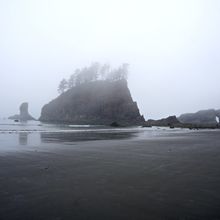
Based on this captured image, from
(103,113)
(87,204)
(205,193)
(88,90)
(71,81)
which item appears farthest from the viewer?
(71,81)

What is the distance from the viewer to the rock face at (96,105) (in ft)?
374

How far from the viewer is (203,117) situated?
13475cm

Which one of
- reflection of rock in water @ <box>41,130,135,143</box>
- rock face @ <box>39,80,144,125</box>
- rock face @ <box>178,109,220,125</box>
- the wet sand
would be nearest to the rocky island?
rock face @ <box>39,80,144,125</box>

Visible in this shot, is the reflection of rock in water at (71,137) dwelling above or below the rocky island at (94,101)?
below

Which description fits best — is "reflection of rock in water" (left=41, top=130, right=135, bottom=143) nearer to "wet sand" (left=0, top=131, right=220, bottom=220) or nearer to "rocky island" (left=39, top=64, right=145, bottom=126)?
"wet sand" (left=0, top=131, right=220, bottom=220)

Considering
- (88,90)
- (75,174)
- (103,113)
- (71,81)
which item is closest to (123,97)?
(103,113)

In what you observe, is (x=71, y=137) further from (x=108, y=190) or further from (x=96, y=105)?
(x=96, y=105)

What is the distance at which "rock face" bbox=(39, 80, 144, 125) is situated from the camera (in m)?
114

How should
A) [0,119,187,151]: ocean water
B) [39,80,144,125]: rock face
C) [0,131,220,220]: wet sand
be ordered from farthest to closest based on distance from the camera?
[39,80,144,125]: rock face < [0,119,187,151]: ocean water < [0,131,220,220]: wet sand

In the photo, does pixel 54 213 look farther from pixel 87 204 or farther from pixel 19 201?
pixel 19 201

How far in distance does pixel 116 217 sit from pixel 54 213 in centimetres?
146

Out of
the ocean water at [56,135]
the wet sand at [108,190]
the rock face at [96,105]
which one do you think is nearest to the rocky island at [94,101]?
the rock face at [96,105]

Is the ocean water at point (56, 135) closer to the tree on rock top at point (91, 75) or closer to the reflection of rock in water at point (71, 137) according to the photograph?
the reflection of rock in water at point (71, 137)

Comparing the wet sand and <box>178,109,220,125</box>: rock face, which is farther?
<box>178,109,220,125</box>: rock face
